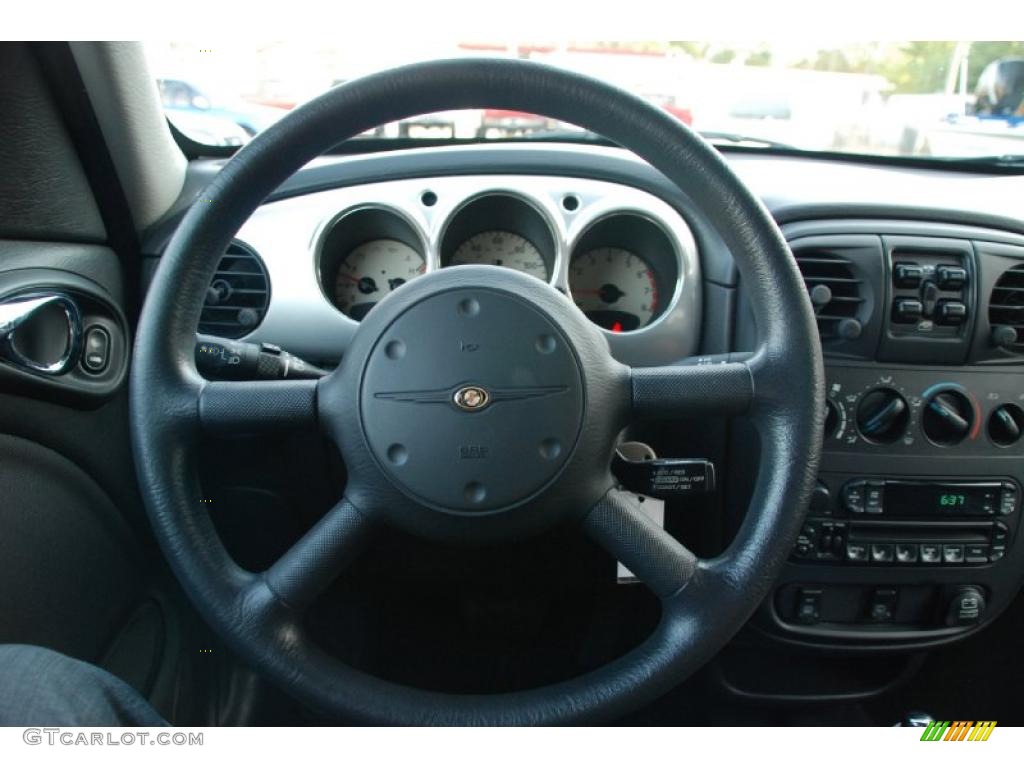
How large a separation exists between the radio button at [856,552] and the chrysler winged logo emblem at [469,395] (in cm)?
84

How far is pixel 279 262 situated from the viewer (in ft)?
4.64

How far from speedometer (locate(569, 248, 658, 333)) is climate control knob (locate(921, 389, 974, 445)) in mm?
548

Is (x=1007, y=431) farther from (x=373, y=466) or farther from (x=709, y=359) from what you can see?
(x=373, y=466)

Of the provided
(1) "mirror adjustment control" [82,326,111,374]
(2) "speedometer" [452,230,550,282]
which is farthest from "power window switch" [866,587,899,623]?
(1) "mirror adjustment control" [82,326,111,374]

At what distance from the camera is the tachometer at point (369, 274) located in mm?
1514

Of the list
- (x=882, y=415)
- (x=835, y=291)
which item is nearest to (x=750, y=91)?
(x=835, y=291)

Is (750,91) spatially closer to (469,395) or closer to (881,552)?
(881,552)

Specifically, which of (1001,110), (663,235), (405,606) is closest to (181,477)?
(405,606)

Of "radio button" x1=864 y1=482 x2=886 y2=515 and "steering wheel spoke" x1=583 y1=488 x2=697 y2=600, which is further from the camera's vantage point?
"radio button" x1=864 y1=482 x2=886 y2=515

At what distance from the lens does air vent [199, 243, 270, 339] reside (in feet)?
4.64

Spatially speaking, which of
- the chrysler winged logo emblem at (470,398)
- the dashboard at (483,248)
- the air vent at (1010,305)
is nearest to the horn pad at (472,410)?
the chrysler winged logo emblem at (470,398)

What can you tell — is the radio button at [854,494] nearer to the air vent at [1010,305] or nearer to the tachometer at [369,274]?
the air vent at [1010,305]

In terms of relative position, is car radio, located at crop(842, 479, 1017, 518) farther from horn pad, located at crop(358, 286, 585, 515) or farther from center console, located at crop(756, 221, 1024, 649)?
horn pad, located at crop(358, 286, 585, 515)
